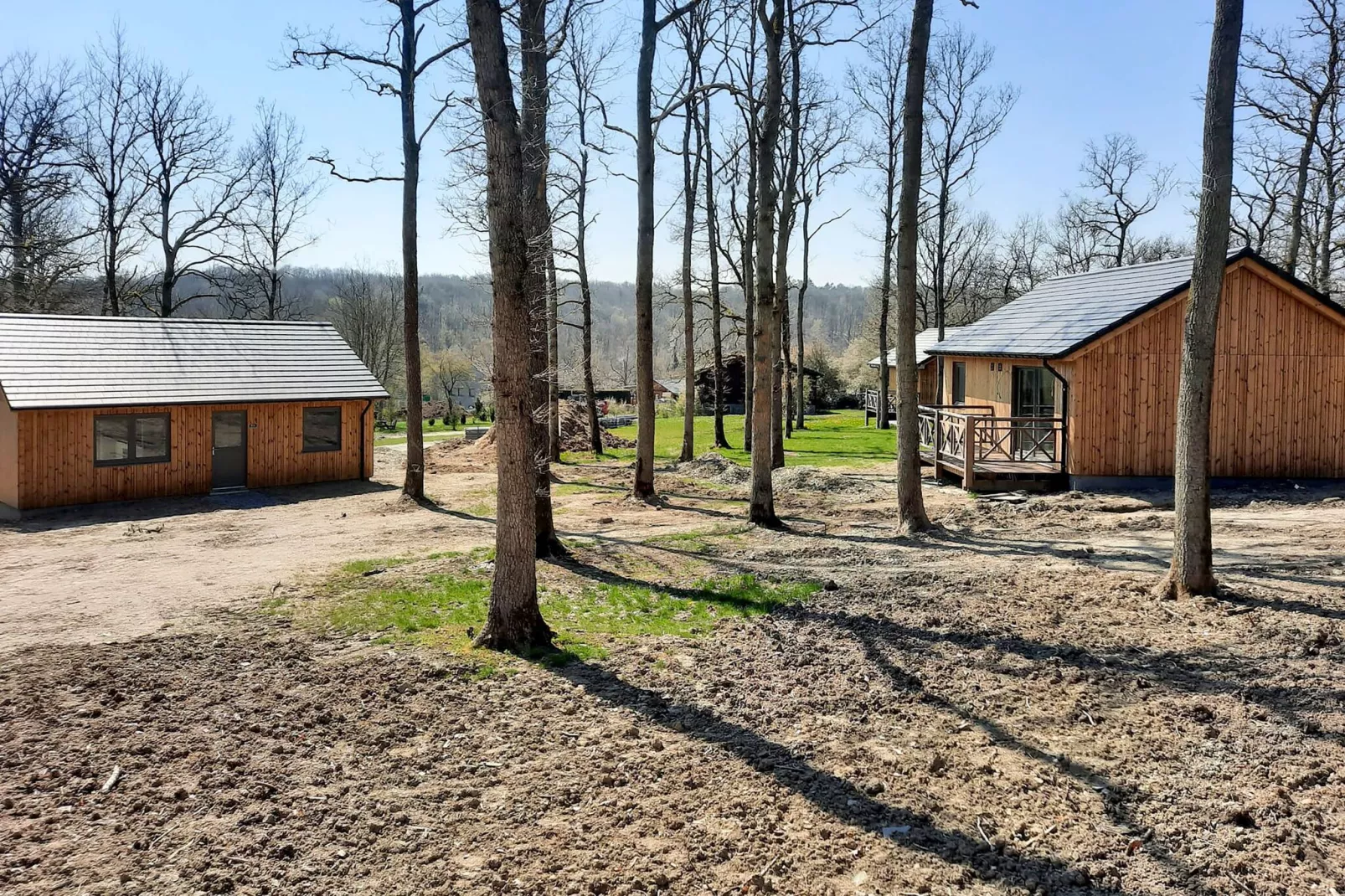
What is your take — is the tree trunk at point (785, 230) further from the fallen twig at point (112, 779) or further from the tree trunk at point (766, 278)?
the fallen twig at point (112, 779)

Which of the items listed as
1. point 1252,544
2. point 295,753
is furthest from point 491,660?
point 1252,544

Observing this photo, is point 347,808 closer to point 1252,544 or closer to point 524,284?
point 524,284

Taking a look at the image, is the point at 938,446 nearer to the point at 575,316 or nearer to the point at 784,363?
the point at 784,363

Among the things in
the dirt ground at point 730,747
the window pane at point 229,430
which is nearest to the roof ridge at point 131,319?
the window pane at point 229,430

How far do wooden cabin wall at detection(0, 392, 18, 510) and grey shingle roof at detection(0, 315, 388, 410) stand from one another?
70cm

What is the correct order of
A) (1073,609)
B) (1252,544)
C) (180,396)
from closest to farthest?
(1073,609) < (1252,544) < (180,396)

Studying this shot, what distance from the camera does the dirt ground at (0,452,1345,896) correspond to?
13.7ft

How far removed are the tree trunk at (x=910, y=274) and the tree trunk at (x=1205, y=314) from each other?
3.81 m

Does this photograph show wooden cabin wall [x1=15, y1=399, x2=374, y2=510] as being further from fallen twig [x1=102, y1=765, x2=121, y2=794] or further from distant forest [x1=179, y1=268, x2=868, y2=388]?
distant forest [x1=179, y1=268, x2=868, y2=388]

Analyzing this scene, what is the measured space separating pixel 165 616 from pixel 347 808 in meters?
5.24

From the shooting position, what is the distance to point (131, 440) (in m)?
17.8

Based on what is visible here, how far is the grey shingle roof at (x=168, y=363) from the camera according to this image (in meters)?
17.0

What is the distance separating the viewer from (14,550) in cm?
1296

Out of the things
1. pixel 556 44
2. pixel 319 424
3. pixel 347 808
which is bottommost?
pixel 347 808
